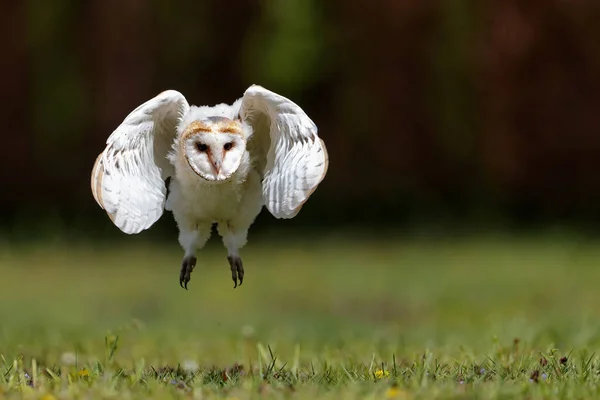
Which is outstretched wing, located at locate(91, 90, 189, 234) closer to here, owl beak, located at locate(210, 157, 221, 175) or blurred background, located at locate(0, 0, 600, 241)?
owl beak, located at locate(210, 157, 221, 175)

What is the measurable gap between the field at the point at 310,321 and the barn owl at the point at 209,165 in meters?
0.61

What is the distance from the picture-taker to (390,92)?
42.8 ft

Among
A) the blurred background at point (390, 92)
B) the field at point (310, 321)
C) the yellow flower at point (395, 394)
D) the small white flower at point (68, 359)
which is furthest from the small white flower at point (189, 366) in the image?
the blurred background at point (390, 92)

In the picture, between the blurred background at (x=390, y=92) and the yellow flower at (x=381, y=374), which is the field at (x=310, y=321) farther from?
the blurred background at (x=390, y=92)

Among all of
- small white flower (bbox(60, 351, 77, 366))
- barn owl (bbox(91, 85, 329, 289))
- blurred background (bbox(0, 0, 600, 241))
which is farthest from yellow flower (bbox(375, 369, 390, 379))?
blurred background (bbox(0, 0, 600, 241))

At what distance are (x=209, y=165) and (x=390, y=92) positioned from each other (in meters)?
9.31

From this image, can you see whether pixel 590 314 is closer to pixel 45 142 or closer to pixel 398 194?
pixel 398 194

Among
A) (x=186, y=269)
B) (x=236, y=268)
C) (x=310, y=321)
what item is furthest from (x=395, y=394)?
(x=310, y=321)

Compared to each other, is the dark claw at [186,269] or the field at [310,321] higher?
the dark claw at [186,269]

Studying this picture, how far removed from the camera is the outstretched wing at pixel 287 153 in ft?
12.5

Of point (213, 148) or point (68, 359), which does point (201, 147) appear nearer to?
point (213, 148)

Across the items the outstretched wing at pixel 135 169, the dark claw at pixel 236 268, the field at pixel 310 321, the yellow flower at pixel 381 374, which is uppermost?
the outstretched wing at pixel 135 169

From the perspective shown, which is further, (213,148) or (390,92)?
(390,92)

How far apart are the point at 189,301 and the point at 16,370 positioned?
5230 mm
